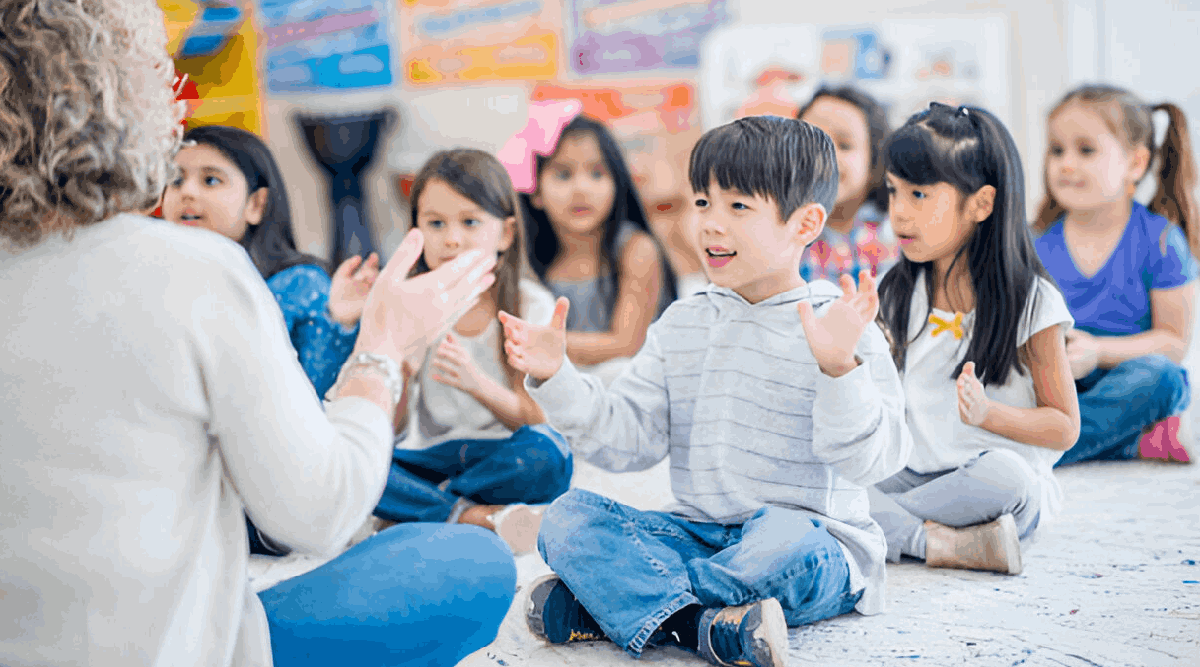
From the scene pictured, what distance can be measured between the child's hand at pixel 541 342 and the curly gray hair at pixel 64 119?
0.48m

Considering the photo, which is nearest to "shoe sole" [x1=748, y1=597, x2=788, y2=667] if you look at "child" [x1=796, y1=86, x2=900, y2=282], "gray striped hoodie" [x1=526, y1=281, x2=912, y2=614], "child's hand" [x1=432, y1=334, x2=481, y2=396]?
"gray striped hoodie" [x1=526, y1=281, x2=912, y2=614]

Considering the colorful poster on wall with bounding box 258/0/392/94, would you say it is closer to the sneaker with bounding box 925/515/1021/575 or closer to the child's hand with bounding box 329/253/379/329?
the child's hand with bounding box 329/253/379/329

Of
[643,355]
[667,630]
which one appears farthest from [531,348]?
[667,630]

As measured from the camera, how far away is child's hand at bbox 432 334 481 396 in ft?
5.03

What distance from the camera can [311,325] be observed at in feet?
5.41

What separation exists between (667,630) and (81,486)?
65 centimetres

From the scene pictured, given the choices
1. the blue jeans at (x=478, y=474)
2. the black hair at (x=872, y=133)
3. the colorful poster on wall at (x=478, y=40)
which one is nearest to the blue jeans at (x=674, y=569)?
the blue jeans at (x=478, y=474)

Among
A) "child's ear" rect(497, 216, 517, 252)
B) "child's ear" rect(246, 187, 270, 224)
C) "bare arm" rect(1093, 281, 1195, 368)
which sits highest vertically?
"child's ear" rect(246, 187, 270, 224)

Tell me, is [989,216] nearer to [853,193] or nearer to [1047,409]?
[1047,409]

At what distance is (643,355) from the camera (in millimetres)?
1297

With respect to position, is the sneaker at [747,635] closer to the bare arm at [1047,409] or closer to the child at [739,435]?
the child at [739,435]

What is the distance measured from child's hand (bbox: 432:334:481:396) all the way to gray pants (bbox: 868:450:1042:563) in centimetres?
59

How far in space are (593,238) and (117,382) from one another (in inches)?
66.5

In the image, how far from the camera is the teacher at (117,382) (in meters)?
0.72
